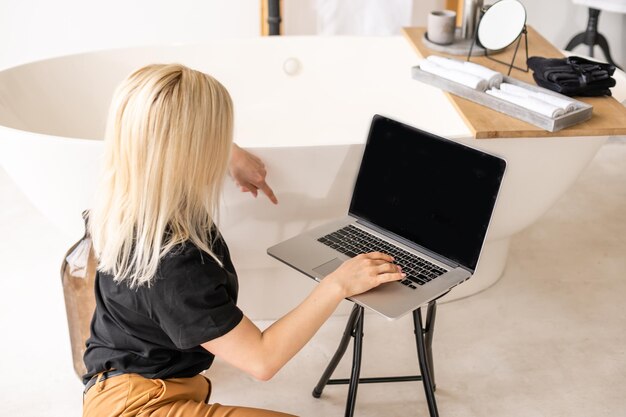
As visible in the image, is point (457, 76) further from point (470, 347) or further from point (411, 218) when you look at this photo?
point (470, 347)

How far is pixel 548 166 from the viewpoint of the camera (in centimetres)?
218

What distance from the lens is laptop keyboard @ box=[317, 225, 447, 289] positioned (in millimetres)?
1574

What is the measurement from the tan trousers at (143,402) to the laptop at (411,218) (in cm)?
33

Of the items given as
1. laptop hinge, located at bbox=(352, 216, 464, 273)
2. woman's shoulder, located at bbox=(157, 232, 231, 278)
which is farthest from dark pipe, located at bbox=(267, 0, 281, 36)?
woman's shoulder, located at bbox=(157, 232, 231, 278)

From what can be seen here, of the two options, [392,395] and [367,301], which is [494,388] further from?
[367,301]

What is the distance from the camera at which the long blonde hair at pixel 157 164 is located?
129cm

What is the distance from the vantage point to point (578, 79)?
6.75 feet

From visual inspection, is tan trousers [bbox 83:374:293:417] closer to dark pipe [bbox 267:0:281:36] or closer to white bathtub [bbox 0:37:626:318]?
white bathtub [bbox 0:37:626:318]

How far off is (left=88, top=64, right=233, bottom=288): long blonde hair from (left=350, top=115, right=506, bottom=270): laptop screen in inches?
17.2

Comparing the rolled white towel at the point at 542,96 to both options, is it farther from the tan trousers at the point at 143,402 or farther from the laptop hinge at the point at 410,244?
the tan trousers at the point at 143,402

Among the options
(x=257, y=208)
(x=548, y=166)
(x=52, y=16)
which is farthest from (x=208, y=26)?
(x=548, y=166)

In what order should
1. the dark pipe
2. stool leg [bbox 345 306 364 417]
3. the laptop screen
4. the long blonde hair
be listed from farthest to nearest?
1. the dark pipe
2. stool leg [bbox 345 306 364 417]
3. the laptop screen
4. the long blonde hair

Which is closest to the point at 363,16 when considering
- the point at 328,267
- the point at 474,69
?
the point at 474,69

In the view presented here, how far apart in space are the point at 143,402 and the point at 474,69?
1.28 metres
